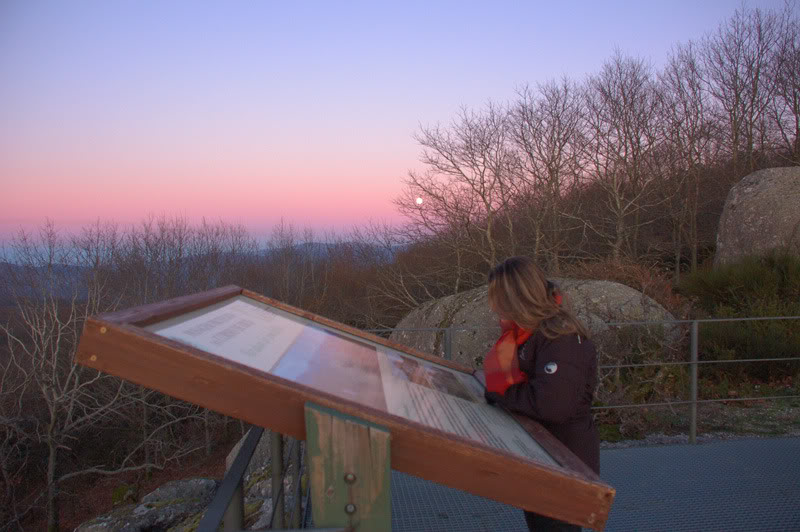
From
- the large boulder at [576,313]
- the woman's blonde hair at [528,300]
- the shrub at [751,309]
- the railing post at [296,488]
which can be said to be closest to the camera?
the woman's blonde hair at [528,300]

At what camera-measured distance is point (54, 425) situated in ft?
61.1

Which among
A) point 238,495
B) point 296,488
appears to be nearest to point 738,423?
point 296,488

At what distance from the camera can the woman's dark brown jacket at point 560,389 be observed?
2.10 meters

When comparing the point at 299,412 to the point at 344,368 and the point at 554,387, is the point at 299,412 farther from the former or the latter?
the point at 554,387

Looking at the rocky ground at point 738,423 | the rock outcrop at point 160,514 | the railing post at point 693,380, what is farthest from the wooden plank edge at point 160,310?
the rock outcrop at point 160,514

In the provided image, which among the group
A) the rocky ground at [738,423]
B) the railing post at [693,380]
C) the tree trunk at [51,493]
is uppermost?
the railing post at [693,380]

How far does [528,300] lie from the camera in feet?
7.37

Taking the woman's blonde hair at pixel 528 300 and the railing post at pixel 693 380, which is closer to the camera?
the woman's blonde hair at pixel 528 300

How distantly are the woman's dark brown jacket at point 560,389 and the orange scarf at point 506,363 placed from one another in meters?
0.02

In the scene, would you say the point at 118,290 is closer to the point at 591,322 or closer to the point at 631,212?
the point at 631,212

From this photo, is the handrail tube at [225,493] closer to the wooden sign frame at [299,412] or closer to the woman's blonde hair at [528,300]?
the wooden sign frame at [299,412]

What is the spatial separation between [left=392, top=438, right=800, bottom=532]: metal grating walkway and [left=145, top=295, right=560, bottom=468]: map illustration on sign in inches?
60.5

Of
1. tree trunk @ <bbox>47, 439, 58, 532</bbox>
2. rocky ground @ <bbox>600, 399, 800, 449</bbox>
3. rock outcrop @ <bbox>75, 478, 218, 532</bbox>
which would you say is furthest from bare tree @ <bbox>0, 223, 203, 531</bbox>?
rocky ground @ <bbox>600, 399, 800, 449</bbox>

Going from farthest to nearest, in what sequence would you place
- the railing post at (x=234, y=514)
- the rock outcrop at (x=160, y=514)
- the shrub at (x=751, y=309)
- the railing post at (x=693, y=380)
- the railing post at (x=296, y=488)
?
the shrub at (x=751, y=309)
the rock outcrop at (x=160, y=514)
the railing post at (x=693, y=380)
the railing post at (x=296, y=488)
the railing post at (x=234, y=514)
